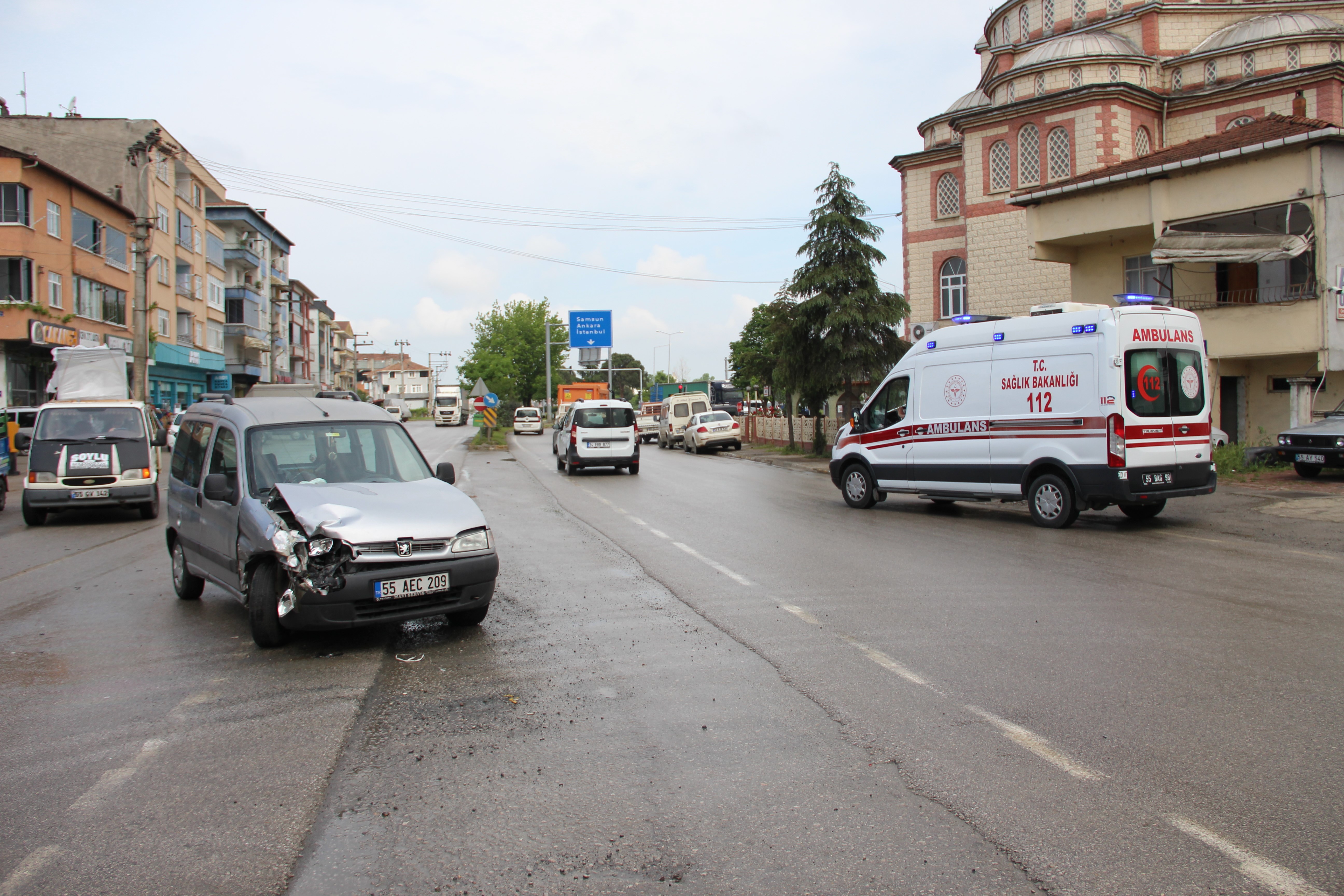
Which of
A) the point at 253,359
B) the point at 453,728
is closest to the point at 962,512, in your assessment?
the point at 453,728

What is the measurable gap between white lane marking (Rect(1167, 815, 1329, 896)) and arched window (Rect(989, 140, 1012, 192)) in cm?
3329

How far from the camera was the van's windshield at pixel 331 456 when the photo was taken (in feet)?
24.1

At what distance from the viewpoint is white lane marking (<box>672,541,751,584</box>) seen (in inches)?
357

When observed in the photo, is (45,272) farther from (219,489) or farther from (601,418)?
(219,489)

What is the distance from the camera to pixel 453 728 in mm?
4848

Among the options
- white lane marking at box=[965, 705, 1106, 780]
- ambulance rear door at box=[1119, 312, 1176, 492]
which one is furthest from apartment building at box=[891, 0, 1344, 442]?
white lane marking at box=[965, 705, 1106, 780]

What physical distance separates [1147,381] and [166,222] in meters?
49.3

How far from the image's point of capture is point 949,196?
40156 mm

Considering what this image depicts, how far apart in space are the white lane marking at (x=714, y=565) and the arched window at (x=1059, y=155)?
26083 mm

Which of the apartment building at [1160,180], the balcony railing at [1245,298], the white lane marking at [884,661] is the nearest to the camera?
the white lane marking at [884,661]

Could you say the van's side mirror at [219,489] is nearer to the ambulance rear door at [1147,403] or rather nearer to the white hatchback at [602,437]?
the ambulance rear door at [1147,403]

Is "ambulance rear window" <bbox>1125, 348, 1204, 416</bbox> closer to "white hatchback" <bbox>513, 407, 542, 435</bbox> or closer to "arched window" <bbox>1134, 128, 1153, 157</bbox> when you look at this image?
"arched window" <bbox>1134, 128, 1153, 157</bbox>

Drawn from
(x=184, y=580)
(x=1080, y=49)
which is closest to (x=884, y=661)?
(x=184, y=580)

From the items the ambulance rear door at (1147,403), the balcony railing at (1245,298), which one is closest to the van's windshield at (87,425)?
the ambulance rear door at (1147,403)
